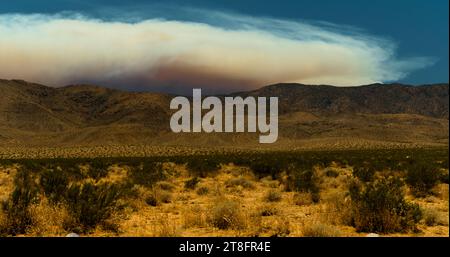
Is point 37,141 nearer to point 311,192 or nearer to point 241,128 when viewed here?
point 241,128

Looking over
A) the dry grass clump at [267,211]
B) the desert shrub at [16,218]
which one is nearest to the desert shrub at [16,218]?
the desert shrub at [16,218]

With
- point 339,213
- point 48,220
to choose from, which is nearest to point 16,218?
point 48,220

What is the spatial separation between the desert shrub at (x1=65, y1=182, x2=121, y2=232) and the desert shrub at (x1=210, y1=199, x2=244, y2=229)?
2.71m

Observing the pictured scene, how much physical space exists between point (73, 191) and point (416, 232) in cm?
867

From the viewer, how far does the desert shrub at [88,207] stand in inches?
498

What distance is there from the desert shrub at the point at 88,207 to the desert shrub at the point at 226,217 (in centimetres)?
271

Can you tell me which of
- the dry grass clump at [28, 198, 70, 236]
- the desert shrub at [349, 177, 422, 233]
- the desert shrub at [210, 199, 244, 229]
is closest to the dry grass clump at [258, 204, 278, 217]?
the desert shrub at [210, 199, 244, 229]

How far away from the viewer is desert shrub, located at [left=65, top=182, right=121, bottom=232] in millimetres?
12656

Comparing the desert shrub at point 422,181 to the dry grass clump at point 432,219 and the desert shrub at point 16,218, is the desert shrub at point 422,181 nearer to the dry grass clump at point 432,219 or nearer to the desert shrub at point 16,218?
the dry grass clump at point 432,219

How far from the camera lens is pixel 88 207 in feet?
42.3

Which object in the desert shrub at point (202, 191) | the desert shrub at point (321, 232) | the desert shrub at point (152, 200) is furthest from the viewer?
the desert shrub at point (202, 191)

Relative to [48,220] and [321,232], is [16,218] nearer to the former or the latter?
[48,220]
